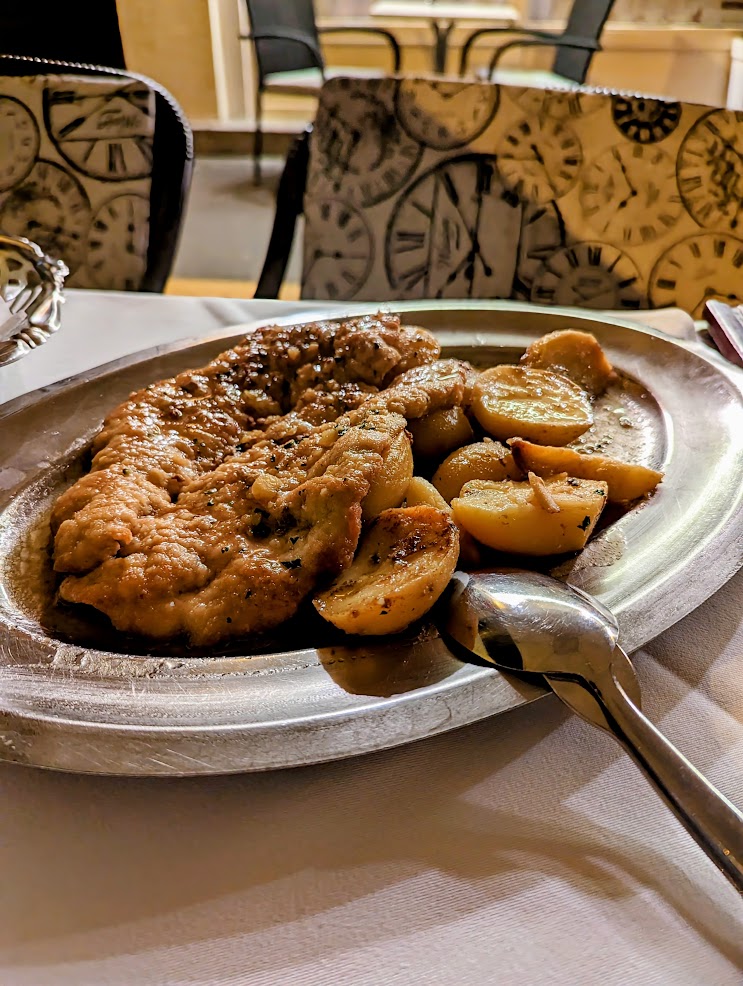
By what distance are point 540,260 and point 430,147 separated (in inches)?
16.4

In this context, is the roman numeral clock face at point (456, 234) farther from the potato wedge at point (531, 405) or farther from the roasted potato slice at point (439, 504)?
the roasted potato slice at point (439, 504)

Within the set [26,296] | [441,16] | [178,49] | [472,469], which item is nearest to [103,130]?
[26,296]

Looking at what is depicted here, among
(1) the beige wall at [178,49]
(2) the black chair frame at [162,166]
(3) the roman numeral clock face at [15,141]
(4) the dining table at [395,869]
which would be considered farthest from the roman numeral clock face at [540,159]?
(1) the beige wall at [178,49]

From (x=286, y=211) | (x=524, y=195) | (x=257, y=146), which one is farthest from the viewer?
(x=257, y=146)

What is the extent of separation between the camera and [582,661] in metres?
0.65

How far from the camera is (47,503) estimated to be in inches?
37.3

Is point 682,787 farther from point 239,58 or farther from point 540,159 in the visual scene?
point 239,58

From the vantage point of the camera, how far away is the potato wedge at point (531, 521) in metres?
0.82

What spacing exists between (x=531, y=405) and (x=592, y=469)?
0.19m

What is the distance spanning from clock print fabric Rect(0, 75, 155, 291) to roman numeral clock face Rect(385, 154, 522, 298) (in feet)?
2.33

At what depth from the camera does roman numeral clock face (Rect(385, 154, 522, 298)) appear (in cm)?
196

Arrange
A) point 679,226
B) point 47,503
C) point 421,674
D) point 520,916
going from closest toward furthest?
1. point 520,916
2. point 421,674
3. point 47,503
4. point 679,226

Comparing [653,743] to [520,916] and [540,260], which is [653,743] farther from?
[540,260]

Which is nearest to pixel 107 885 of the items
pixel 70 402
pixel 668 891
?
pixel 668 891
